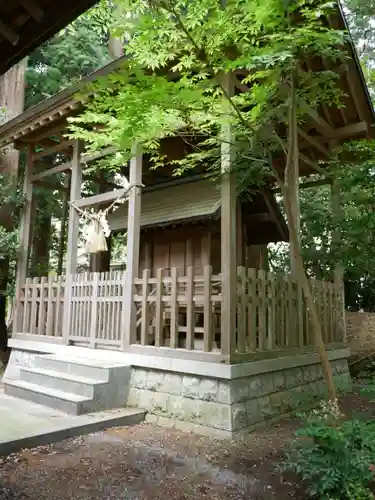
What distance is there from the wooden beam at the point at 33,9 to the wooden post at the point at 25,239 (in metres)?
6.71

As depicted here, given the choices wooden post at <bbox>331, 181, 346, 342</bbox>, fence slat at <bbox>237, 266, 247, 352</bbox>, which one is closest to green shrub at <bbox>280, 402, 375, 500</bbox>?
fence slat at <bbox>237, 266, 247, 352</bbox>

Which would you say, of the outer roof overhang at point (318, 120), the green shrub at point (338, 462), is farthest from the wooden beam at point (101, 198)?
the green shrub at point (338, 462)

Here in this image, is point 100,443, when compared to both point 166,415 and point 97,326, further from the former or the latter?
point 97,326

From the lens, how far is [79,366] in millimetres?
6168

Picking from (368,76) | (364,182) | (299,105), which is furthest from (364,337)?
(299,105)

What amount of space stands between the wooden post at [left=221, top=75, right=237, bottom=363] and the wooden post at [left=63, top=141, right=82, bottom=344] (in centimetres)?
306

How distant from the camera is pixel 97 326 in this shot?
267 inches

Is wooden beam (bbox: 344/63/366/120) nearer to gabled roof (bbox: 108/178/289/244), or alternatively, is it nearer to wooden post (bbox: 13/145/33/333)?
gabled roof (bbox: 108/178/289/244)

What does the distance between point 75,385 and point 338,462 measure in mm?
3651

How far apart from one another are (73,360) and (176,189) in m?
4.00

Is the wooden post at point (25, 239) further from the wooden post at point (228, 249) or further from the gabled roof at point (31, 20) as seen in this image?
the gabled roof at point (31, 20)

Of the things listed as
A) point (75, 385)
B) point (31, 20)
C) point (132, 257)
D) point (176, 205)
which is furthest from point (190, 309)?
point (31, 20)

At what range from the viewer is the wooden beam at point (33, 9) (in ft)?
7.37

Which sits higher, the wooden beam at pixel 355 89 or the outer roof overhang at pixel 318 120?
the wooden beam at pixel 355 89
